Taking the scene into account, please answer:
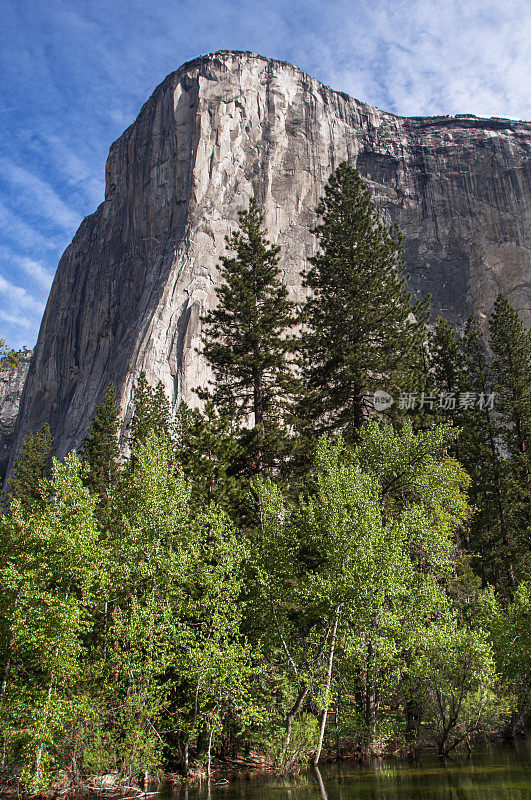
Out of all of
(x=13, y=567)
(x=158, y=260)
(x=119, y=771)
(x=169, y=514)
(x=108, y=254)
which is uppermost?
(x=108, y=254)

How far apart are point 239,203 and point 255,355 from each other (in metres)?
50.9

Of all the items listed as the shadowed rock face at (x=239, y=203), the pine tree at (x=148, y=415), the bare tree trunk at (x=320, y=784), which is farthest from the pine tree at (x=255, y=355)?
the shadowed rock face at (x=239, y=203)

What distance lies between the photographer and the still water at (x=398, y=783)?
10320 millimetres

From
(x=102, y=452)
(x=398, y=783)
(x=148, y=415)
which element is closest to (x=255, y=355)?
(x=148, y=415)

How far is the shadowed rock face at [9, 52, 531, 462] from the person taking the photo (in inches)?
2557

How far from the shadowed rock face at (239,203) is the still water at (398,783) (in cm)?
4606

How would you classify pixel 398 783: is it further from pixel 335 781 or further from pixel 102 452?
pixel 102 452

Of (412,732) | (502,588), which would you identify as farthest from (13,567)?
(502,588)

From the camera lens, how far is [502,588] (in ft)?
96.1

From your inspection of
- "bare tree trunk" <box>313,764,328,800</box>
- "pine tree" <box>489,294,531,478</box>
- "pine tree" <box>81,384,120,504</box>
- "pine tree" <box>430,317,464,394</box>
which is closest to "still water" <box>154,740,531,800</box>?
"bare tree trunk" <box>313,764,328,800</box>

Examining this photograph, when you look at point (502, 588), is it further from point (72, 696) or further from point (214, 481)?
point (72, 696)

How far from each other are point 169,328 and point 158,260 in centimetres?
1204

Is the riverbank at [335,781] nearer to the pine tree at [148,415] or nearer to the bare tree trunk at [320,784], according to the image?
the bare tree trunk at [320,784]

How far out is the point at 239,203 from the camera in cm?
6719
